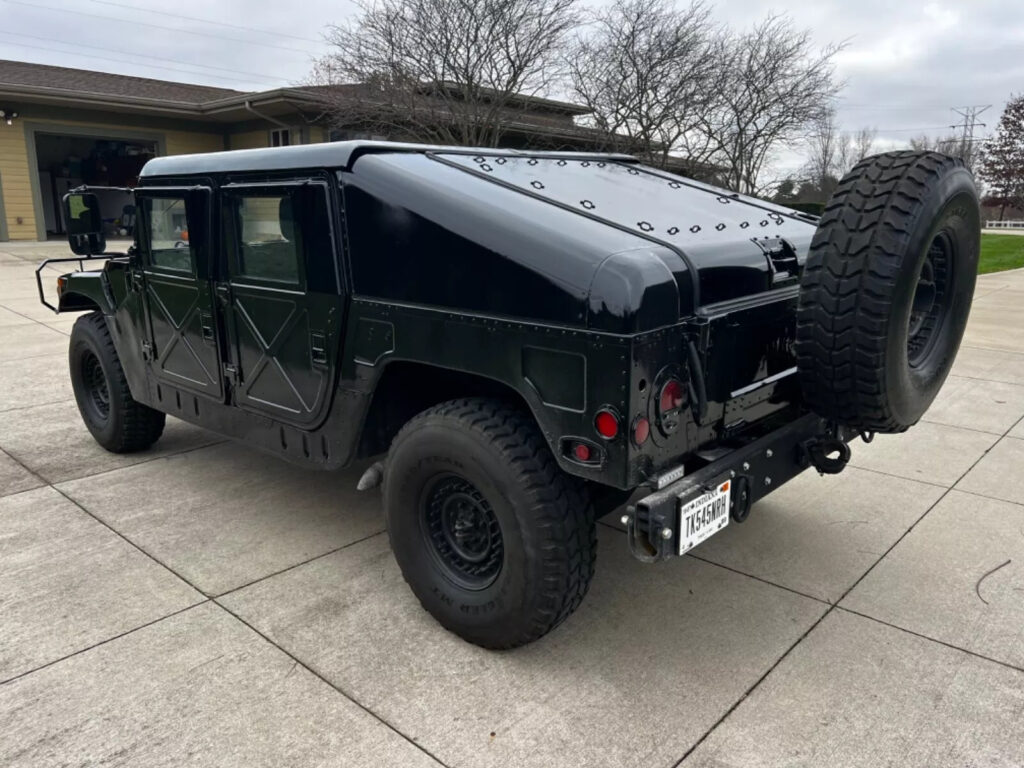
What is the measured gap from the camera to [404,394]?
10.8ft

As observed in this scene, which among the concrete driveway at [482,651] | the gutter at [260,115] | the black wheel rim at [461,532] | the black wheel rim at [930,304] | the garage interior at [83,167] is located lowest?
the concrete driveway at [482,651]

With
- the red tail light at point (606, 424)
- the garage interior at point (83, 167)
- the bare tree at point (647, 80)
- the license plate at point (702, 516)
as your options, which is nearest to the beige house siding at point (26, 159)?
the garage interior at point (83, 167)

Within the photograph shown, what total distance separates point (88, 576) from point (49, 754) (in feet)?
3.91

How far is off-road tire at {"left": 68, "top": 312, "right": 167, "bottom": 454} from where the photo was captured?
15.7 feet

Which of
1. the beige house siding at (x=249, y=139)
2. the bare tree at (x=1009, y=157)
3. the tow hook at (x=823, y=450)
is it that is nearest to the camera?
Answer: the tow hook at (x=823, y=450)

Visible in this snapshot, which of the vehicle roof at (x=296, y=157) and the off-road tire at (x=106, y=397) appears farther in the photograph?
the off-road tire at (x=106, y=397)

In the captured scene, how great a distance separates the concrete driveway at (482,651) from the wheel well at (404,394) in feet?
2.13

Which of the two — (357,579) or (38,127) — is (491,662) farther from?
(38,127)

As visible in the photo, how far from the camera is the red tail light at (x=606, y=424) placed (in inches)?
93.7

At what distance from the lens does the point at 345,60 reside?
14.6 metres

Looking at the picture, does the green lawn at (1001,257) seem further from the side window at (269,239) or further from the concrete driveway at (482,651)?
the side window at (269,239)

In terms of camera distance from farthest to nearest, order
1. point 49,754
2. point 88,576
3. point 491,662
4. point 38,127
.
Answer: point 38,127
point 88,576
point 491,662
point 49,754

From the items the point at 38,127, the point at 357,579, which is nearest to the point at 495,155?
the point at 357,579

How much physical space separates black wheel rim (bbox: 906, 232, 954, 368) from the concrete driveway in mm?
1050
